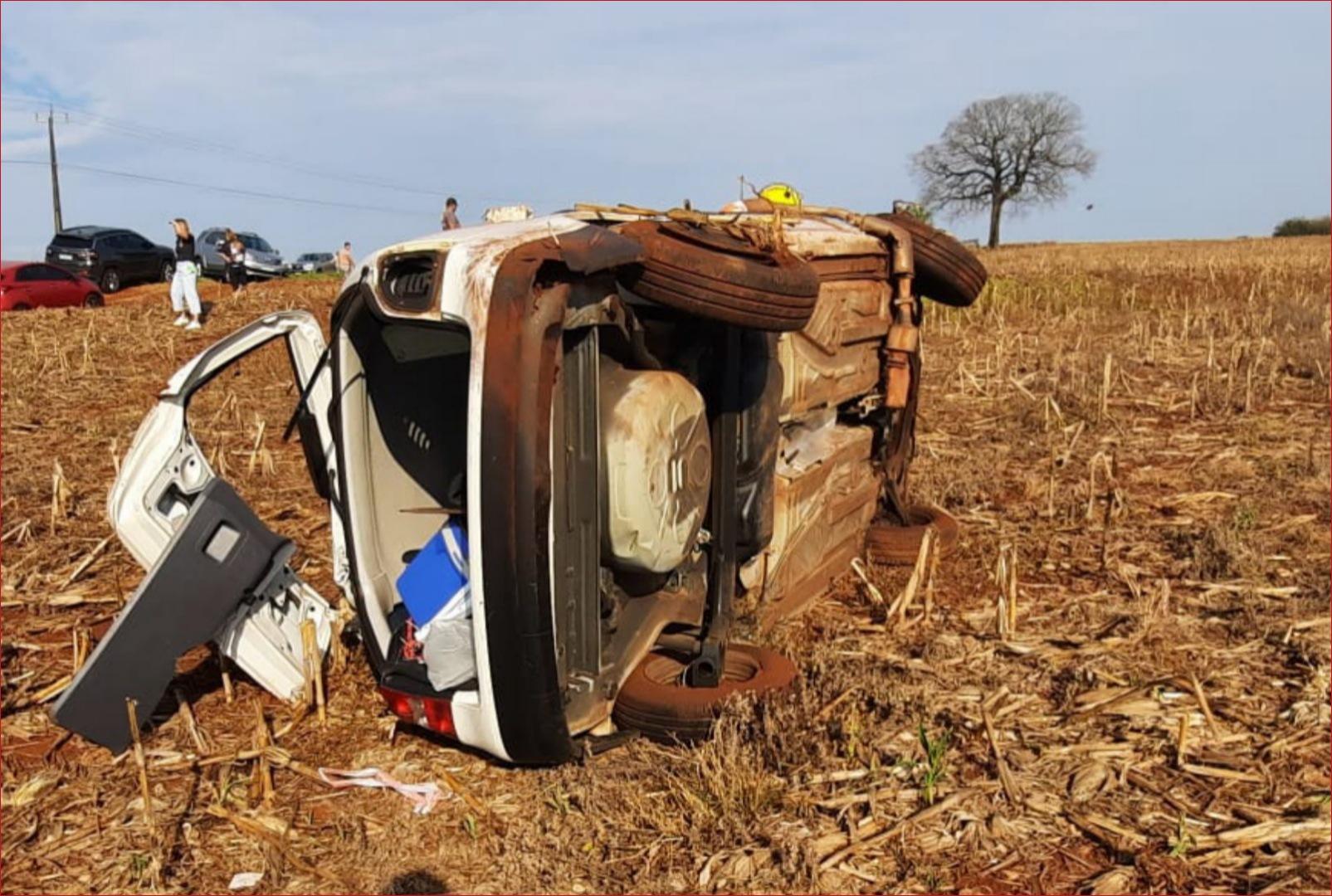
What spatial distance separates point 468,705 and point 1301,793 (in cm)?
241

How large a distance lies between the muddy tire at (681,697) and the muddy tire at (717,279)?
120cm

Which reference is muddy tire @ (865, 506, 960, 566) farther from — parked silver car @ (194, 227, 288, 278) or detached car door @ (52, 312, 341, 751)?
parked silver car @ (194, 227, 288, 278)

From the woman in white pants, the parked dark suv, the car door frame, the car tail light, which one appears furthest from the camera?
the parked dark suv

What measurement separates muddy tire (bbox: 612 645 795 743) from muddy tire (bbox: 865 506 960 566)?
1.85m

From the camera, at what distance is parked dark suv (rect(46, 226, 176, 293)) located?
25.7 meters

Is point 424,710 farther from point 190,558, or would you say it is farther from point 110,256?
point 110,256

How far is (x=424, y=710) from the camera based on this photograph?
11.1 feet

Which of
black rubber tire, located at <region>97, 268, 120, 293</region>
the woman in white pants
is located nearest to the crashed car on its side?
the woman in white pants

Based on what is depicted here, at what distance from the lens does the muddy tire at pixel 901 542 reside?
5625 mm

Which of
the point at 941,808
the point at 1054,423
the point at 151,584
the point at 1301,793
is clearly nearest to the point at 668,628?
the point at 941,808

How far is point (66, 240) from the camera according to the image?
25.9 m

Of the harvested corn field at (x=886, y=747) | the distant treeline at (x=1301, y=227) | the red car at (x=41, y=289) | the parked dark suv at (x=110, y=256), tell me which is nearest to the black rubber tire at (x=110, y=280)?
the parked dark suv at (x=110, y=256)

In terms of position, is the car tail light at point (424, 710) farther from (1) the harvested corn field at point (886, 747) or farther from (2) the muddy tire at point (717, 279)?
(2) the muddy tire at point (717, 279)

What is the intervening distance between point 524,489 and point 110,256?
2707 cm
